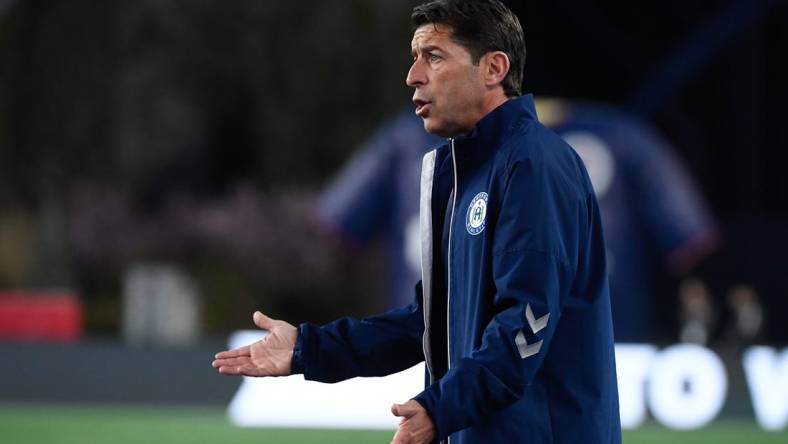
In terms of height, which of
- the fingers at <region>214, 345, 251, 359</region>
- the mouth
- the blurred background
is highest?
the blurred background

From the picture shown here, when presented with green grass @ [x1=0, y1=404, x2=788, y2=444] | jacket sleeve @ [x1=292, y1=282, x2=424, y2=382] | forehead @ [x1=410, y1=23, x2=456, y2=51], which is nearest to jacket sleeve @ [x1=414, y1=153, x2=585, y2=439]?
forehead @ [x1=410, y1=23, x2=456, y2=51]

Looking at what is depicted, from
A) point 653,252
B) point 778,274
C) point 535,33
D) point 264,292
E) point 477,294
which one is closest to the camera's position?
point 477,294

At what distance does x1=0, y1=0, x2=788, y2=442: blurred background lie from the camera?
24.0 meters

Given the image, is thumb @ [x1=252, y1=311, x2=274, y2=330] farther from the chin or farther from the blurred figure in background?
the blurred figure in background

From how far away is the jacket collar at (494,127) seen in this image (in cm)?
381

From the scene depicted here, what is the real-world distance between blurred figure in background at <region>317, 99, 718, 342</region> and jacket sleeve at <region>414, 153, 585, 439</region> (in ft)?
26.8

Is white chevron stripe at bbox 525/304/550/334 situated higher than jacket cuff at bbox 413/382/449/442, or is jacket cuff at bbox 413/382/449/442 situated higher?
white chevron stripe at bbox 525/304/550/334

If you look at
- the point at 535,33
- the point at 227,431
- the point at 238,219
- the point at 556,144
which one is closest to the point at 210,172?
the point at 238,219

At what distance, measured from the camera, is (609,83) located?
26.2 m

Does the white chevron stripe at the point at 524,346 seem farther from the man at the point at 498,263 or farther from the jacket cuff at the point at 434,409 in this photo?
the jacket cuff at the point at 434,409

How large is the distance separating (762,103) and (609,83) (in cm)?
260

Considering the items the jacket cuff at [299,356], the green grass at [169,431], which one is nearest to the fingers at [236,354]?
the jacket cuff at [299,356]

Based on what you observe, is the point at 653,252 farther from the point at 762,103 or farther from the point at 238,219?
the point at 238,219

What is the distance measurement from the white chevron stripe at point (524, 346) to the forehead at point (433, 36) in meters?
0.76
